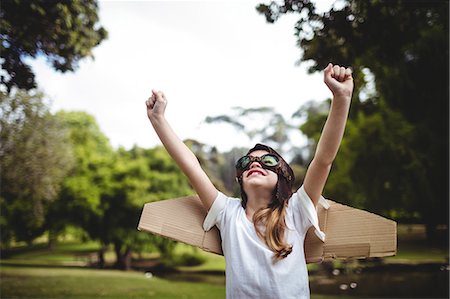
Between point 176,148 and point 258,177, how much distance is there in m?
0.28

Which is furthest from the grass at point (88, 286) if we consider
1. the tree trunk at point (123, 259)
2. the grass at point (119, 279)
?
the tree trunk at point (123, 259)

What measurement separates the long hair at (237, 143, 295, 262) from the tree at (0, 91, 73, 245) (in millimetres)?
6989

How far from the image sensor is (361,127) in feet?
27.6

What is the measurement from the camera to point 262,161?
144 cm

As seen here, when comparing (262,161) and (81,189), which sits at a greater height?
(81,189)

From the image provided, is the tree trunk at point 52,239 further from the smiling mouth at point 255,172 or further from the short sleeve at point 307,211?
the short sleeve at point 307,211

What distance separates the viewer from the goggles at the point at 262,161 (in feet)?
4.69

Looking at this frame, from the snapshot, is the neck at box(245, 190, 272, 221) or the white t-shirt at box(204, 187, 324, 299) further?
the neck at box(245, 190, 272, 221)

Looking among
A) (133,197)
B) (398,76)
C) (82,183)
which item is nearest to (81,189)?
(82,183)

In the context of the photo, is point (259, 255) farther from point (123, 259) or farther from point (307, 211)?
point (123, 259)

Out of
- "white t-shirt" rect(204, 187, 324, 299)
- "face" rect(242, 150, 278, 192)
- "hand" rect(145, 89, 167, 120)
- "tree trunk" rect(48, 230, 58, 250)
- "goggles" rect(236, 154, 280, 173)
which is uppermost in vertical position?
"hand" rect(145, 89, 167, 120)

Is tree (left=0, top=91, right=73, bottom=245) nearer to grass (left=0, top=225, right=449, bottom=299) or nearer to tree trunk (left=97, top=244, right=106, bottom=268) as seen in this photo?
grass (left=0, top=225, right=449, bottom=299)

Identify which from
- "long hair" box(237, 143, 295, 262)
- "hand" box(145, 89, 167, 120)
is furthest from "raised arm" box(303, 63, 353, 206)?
"hand" box(145, 89, 167, 120)

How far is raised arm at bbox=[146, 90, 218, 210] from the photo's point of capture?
4.55 feet
